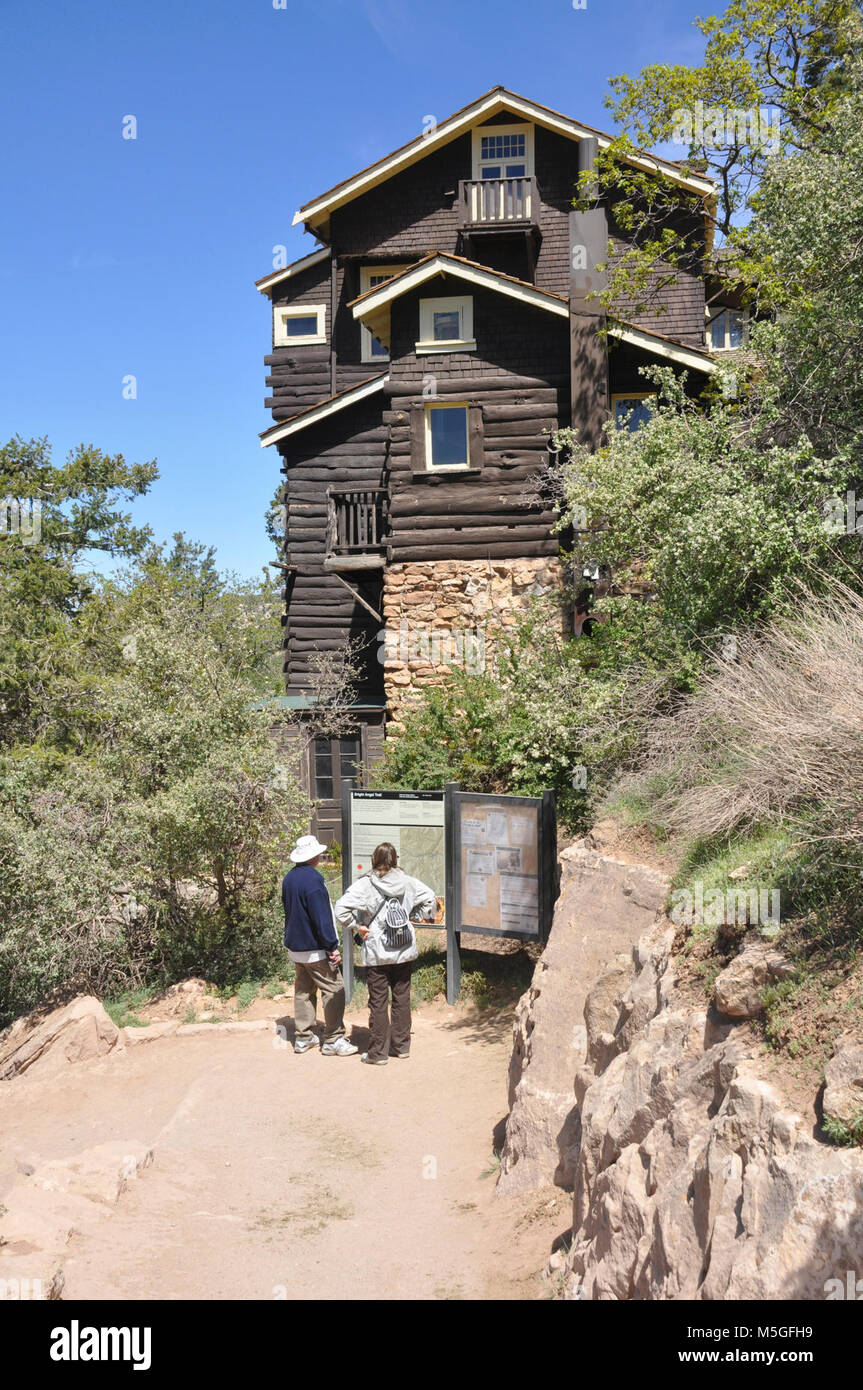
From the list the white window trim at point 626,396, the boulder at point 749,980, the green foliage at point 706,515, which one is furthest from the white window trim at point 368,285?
the boulder at point 749,980

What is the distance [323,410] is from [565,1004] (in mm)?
14792

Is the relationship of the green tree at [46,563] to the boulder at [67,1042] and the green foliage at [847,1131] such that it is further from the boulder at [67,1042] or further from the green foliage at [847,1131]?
the green foliage at [847,1131]

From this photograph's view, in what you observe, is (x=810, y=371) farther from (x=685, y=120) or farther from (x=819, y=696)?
(x=685, y=120)

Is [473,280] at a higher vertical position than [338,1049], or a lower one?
higher

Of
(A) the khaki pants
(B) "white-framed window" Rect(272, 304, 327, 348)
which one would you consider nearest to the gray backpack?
(A) the khaki pants

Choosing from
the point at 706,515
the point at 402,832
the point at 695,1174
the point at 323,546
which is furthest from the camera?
the point at 323,546

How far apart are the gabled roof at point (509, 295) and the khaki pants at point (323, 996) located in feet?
36.4

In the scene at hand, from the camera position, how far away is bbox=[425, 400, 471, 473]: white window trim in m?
17.0

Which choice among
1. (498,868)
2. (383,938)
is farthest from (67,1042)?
(498,868)

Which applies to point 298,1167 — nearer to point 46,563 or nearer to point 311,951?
point 311,951

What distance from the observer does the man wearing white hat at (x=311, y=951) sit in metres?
9.52

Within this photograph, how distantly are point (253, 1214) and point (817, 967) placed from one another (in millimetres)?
4219

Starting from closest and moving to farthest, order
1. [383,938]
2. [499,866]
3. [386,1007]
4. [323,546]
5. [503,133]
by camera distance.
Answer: [383,938] < [386,1007] < [499,866] < [503,133] < [323,546]

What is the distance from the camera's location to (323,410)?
64.2 ft
